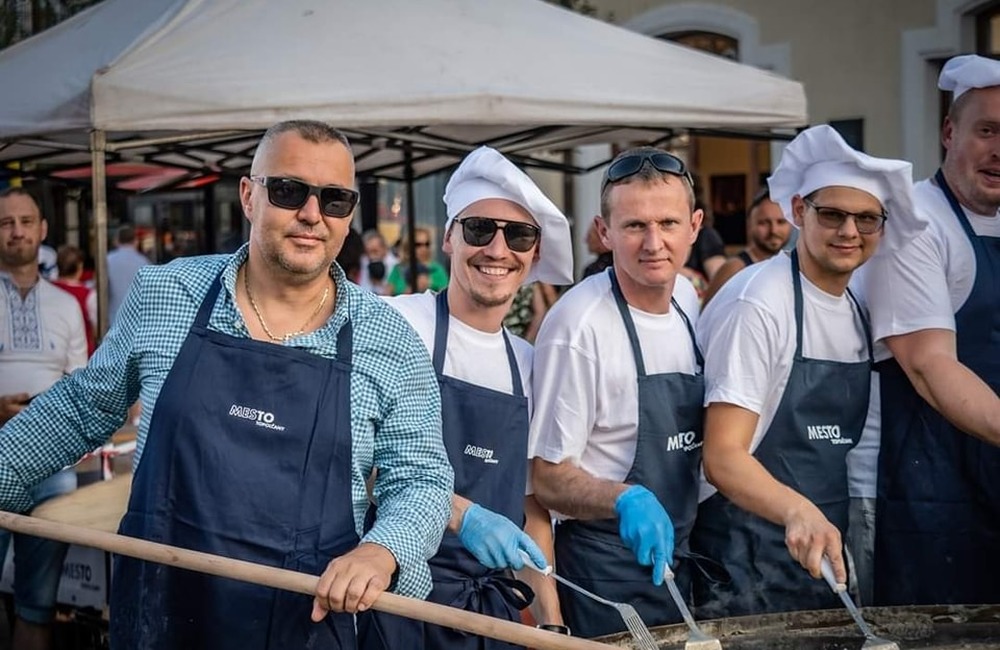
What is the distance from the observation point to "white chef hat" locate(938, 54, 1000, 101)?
3672 millimetres

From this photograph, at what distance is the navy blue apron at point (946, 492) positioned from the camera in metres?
3.54

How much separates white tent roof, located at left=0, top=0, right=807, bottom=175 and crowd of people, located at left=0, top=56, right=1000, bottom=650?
1999 mm

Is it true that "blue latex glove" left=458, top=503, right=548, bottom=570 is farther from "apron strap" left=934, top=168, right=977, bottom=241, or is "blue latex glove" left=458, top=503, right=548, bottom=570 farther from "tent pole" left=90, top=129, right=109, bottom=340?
"tent pole" left=90, top=129, right=109, bottom=340

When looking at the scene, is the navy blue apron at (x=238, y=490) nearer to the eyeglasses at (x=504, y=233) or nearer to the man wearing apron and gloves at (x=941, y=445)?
the eyeglasses at (x=504, y=233)

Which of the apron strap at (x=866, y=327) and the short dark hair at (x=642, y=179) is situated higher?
the short dark hair at (x=642, y=179)

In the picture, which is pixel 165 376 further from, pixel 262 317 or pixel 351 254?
pixel 351 254

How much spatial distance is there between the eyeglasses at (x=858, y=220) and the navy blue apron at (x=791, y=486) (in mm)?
168

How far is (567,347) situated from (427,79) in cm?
255

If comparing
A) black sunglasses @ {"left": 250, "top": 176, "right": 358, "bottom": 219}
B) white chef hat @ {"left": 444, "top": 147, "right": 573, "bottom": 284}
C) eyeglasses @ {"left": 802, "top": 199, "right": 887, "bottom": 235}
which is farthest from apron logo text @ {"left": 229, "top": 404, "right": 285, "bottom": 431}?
eyeglasses @ {"left": 802, "top": 199, "right": 887, "bottom": 235}

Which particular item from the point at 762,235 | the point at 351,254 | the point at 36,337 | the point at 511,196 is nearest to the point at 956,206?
the point at 511,196

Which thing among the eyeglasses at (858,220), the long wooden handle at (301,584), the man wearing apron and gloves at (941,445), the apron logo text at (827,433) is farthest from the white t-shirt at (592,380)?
the long wooden handle at (301,584)

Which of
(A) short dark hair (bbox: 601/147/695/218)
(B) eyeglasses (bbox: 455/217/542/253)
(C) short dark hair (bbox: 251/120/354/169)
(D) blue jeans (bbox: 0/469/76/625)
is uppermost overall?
(C) short dark hair (bbox: 251/120/354/169)

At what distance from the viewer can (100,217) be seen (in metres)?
5.25

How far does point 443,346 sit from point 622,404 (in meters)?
0.49
